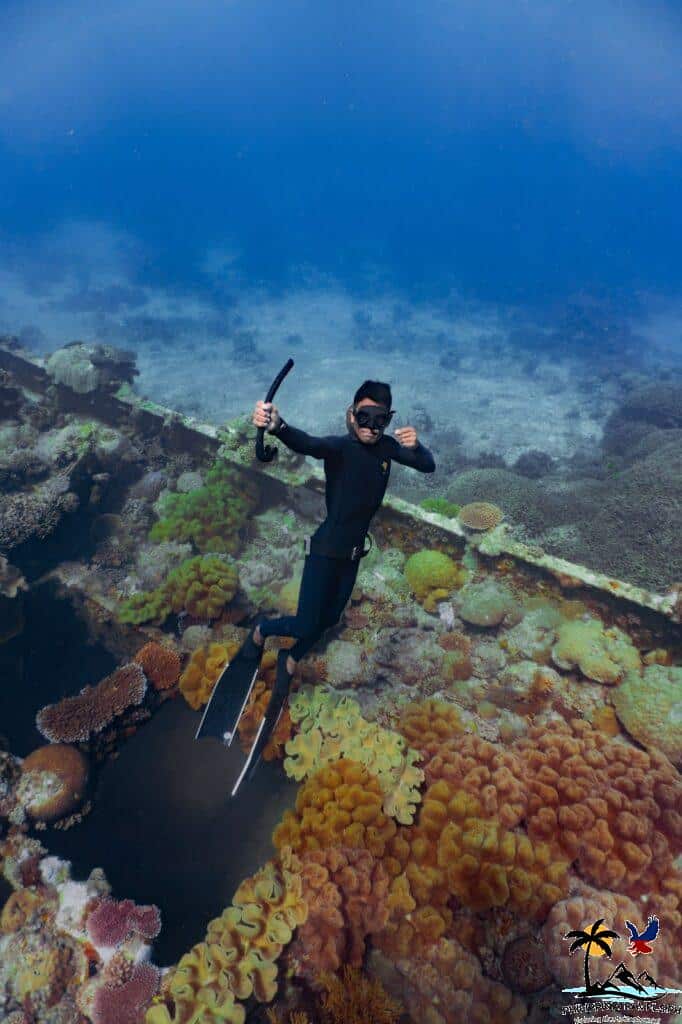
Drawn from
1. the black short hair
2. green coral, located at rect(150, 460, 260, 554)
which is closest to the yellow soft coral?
green coral, located at rect(150, 460, 260, 554)

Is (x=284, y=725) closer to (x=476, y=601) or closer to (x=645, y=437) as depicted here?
(x=476, y=601)

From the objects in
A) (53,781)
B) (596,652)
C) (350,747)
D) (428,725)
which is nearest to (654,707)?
(596,652)

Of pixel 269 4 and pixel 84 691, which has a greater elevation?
pixel 269 4

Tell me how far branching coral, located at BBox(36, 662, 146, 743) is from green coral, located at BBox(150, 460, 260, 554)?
3.06 metres

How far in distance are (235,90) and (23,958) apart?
237493mm

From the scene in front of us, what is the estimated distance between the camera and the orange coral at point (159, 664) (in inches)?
222

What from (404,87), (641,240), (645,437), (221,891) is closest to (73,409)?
(221,891)

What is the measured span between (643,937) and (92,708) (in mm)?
5591

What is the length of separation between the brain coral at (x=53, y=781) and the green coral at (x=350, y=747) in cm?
221

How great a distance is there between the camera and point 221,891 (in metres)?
4.11

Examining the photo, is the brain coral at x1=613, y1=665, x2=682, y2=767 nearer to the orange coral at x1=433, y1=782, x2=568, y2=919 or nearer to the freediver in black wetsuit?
the orange coral at x1=433, y1=782, x2=568, y2=919

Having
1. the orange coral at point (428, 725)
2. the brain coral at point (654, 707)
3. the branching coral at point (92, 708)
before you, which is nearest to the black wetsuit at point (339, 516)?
the orange coral at point (428, 725)

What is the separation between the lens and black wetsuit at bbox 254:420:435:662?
4.41 m

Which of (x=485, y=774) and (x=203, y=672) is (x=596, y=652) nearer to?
(x=485, y=774)
